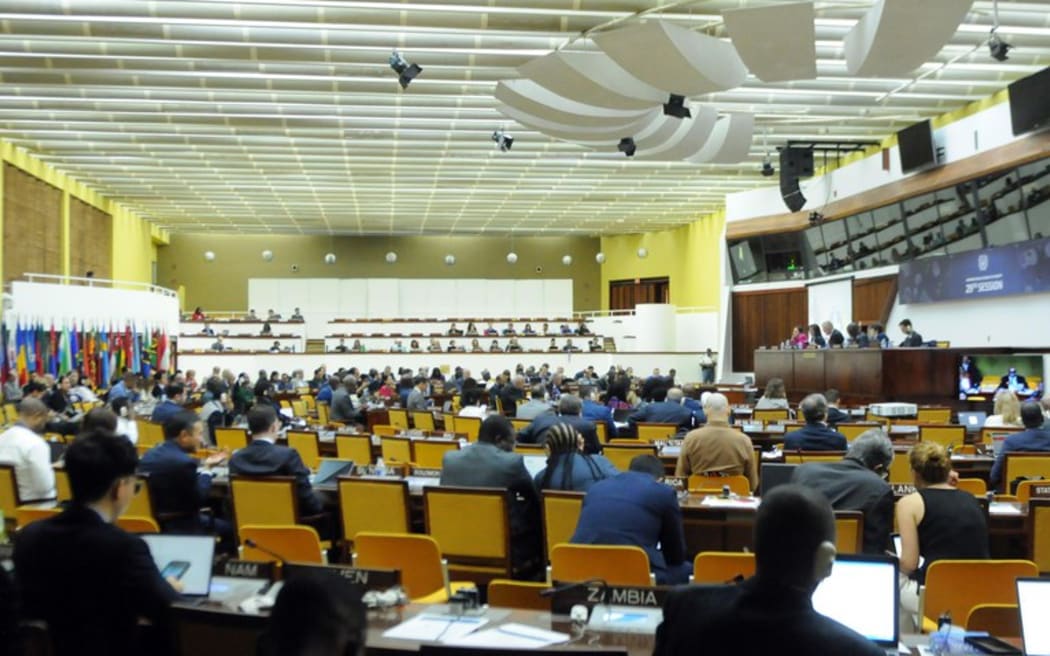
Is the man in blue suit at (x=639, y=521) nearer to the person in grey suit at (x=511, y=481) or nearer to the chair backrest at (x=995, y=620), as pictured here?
the person in grey suit at (x=511, y=481)

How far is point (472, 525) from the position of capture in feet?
17.9

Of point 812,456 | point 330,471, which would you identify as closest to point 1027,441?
point 812,456

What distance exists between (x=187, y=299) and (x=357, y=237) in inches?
247

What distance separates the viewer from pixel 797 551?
2092 millimetres

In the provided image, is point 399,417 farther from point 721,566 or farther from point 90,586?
point 90,586

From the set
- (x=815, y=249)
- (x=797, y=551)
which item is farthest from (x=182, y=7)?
(x=815, y=249)

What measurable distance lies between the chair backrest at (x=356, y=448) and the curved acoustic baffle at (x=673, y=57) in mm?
4416

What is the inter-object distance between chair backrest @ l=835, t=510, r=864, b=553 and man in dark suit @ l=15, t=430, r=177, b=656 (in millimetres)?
2966

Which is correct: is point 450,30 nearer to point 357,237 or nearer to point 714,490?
point 714,490

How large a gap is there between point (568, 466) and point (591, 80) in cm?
679

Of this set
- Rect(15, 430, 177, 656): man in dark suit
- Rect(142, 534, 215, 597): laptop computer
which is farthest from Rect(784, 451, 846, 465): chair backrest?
Rect(15, 430, 177, 656): man in dark suit

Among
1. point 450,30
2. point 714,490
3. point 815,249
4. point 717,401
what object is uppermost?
point 450,30

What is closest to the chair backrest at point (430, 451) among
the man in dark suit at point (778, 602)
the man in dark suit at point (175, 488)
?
the man in dark suit at point (175, 488)

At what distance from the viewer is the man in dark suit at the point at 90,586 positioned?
2.84 m
